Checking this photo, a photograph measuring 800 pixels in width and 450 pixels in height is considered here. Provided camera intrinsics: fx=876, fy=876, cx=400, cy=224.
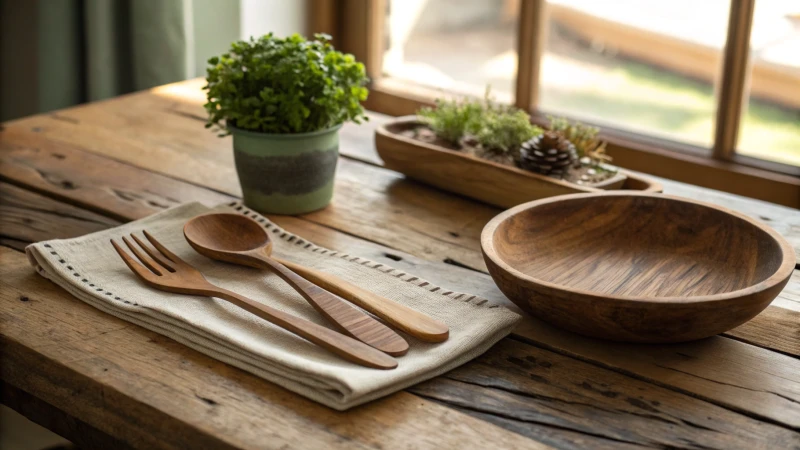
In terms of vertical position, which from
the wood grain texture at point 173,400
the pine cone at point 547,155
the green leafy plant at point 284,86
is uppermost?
the green leafy plant at point 284,86

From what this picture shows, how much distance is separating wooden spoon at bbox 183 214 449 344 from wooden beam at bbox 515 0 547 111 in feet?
4.05

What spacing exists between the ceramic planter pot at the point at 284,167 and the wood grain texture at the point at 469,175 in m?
0.12

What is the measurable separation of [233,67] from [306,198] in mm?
187

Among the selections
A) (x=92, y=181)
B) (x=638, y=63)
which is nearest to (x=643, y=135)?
(x=638, y=63)

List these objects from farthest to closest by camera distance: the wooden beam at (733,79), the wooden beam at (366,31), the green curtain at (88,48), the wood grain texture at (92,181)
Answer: the wooden beam at (366,31) → the green curtain at (88,48) → the wooden beam at (733,79) → the wood grain texture at (92,181)

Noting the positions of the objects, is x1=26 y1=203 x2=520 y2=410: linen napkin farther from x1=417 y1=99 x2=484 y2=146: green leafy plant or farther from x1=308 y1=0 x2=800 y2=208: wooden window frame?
x1=308 y1=0 x2=800 y2=208: wooden window frame

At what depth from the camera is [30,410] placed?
83cm

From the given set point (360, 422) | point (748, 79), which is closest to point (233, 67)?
point (360, 422)

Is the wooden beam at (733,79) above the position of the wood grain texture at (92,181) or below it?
above

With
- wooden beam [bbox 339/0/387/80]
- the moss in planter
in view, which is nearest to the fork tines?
the moss in planter

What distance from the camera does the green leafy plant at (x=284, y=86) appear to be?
1055mm

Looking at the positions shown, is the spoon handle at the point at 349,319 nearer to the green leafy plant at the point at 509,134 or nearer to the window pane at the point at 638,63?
the green leafy plant at the point at 509,134

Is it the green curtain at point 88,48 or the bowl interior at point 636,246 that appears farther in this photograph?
the green curtain at point 88,48

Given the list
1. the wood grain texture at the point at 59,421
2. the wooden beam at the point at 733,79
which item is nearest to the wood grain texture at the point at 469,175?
the wood grain texture at the point at 59,421
